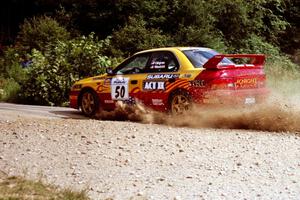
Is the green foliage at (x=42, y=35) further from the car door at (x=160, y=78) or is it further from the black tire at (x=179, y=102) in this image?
the black tire at (x=179, y=102)

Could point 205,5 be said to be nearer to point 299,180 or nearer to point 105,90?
point 105,90

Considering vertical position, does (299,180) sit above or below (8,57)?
below

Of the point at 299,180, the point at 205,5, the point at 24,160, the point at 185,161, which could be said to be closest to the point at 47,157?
the point at 24,160

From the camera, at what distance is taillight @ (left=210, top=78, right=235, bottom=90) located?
9922 mm

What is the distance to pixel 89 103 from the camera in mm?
12234

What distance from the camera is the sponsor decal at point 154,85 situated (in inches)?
421

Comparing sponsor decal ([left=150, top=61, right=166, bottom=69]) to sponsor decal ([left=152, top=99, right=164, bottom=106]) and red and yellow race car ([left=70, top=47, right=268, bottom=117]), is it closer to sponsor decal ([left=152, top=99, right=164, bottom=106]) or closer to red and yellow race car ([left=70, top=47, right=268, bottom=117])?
red and yellow race car ([left=70, top=47, right=268, bottom=117])

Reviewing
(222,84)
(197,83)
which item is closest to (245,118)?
(222,84)

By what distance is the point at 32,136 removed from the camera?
338 inches

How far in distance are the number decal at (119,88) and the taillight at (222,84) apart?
2219 millimetres

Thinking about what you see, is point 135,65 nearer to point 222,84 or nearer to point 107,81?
point 107,81

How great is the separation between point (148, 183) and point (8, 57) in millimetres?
15531

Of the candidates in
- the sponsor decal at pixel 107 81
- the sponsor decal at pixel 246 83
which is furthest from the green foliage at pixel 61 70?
the sponsor decal at pixel 246 83

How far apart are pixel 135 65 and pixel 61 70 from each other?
4.93 m
